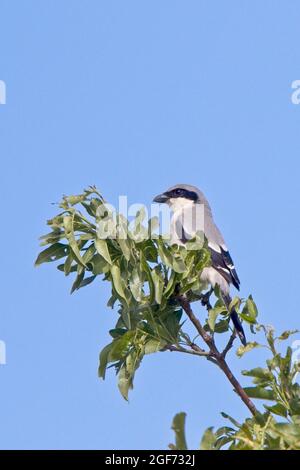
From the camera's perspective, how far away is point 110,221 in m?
4.86

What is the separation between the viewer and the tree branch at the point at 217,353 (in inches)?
169

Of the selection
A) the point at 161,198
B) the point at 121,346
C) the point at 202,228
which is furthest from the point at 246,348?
the point at 161,198

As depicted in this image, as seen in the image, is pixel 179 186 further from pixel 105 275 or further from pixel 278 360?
pixel 278 360

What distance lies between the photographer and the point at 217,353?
4.63 m

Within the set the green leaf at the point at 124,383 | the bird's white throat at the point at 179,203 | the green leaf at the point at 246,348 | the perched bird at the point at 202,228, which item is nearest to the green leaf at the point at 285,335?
the green leaf at the point at 246,348

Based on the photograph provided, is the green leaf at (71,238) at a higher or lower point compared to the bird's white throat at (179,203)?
lower

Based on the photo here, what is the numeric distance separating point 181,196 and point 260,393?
13.7ft

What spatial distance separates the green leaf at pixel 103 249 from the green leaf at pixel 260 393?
86cm

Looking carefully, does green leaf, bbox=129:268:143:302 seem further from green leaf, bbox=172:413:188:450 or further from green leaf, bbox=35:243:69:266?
green leaf, bbox=172:413:188:450

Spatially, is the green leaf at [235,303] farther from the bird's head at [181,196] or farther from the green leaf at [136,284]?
the bird's head at [181,196]

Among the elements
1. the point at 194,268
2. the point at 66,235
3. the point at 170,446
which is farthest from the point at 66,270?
the point at 170,446

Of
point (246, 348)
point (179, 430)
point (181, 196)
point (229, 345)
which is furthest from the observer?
point (181, 196)

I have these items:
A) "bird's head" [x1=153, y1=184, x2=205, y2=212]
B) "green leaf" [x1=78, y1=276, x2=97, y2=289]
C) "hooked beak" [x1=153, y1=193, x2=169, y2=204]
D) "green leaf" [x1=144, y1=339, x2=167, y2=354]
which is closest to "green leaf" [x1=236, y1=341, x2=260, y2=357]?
"green leaf" [x1=144, y1=339, x2=167, y2=354]

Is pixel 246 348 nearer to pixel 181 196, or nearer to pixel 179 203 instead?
pixel 179 203
